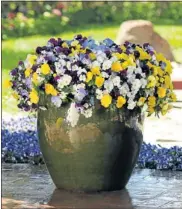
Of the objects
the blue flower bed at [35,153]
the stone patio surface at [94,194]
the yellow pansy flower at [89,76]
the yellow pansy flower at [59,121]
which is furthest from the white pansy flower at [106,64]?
the blue flower bed at [35,153]

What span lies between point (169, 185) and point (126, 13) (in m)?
13.6

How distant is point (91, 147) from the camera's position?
566 centimetres

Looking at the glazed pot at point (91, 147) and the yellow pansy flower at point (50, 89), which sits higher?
the yellow pansy flower at point (50, 89)

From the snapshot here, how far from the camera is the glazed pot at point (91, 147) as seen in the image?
564 cm

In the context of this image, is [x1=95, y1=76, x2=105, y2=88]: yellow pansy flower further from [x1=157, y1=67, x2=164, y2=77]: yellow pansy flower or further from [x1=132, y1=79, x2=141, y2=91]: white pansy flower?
[x1=157, y1=67, x2=164, y2=77]: yellow pansy flower

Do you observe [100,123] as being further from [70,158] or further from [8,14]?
[8,14]

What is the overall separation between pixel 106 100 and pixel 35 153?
177 cm

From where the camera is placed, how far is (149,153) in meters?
7.16

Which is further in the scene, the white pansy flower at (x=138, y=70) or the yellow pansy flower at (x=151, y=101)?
the yellow pansy flower at (x=151, y=101)

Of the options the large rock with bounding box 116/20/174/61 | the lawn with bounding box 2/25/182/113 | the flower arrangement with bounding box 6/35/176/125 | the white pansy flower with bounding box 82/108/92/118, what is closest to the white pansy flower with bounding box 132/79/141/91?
the flower arrangement with bounding box 6/35/176/125

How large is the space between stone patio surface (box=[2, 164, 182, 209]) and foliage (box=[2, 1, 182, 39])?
11.4 metres

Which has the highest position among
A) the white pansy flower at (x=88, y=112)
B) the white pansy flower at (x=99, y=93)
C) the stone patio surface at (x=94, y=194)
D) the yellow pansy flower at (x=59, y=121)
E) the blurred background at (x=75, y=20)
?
the blurred background at (x=75, y=20)

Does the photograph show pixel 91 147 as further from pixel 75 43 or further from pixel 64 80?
pixel 75 43

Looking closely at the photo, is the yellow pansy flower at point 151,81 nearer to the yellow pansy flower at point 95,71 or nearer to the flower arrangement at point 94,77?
the flower arrangement at point 94,77
